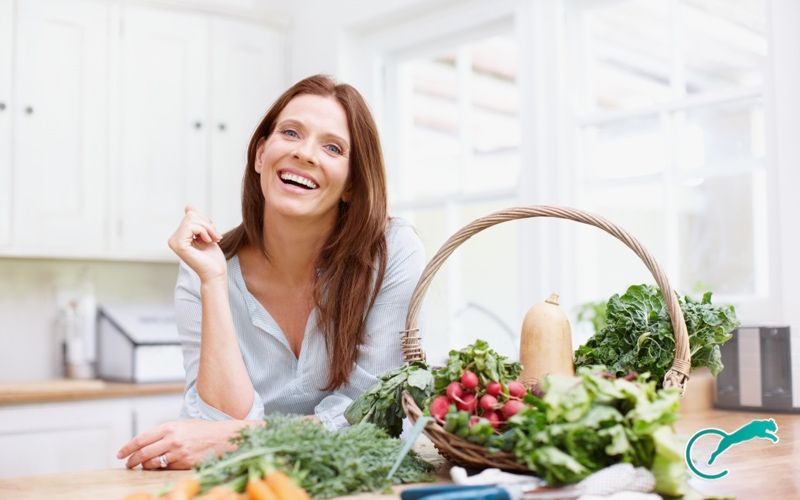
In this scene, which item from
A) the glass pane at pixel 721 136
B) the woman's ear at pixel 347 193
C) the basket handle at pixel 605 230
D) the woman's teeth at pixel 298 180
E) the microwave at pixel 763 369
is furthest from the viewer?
the glass pane at pixel 721 136

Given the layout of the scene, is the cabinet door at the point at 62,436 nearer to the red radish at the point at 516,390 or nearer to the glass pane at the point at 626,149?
the glass pane at the point at 626,149

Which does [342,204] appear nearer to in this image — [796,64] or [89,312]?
[796,64]

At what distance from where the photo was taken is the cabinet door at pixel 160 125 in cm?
386

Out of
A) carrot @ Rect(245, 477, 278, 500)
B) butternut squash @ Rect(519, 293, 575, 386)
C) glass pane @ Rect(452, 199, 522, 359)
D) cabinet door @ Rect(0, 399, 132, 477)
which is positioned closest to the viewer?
carrot @ Rect(245, 477, 278, 500)

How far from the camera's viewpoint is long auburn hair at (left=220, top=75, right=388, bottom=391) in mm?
1887

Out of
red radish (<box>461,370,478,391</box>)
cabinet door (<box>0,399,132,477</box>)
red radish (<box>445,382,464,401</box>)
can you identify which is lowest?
cabinet door (<box>0,399,132,477</box>)

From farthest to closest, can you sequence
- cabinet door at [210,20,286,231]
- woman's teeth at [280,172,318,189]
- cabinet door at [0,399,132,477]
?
1. cabinet door at [210,20,286,231]
2. cabinet door at [0,399,132,477]
3. woman's teeth at [280,172,318,189]

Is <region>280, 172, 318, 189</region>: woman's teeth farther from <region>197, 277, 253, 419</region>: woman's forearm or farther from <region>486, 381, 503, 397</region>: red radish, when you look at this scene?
<region>486, 381, 503, 397</region>: red radish

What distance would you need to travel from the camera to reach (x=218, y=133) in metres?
4.10

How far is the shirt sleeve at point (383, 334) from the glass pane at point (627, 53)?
1474mm

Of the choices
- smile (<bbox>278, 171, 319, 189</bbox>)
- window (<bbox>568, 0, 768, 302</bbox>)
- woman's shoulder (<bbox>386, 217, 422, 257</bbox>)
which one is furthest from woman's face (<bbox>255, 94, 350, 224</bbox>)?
window (<bbox>568, 0, 768, 302</bbox>)

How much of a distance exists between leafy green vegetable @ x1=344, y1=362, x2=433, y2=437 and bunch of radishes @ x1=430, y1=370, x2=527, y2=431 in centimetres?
9

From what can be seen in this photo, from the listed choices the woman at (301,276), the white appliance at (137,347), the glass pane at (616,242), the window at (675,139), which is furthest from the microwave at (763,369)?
the white appliance at (137,347)

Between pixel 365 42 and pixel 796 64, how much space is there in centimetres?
206
